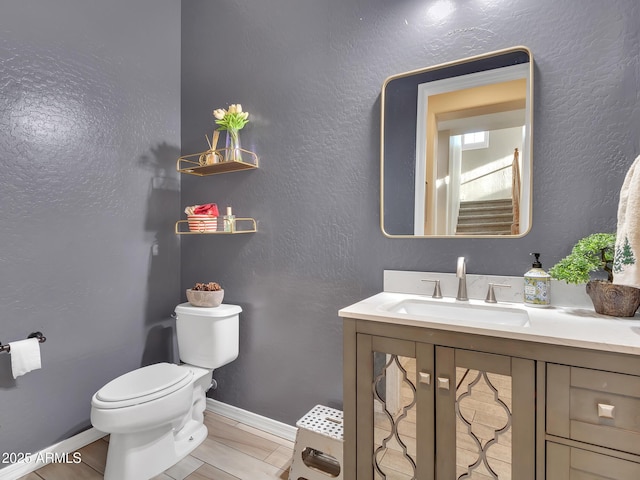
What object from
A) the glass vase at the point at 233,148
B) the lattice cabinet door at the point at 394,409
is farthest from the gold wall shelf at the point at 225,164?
the lattice cabinet door at the point at 394,409

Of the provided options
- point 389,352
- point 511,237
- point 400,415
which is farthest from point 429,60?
point 400,415

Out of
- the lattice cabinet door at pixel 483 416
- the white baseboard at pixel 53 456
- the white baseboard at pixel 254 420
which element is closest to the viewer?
the lattice cabinet door at pixel 483 416

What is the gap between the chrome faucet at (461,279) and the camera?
1.38 meters

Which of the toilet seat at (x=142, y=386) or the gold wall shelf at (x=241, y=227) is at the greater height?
the gold wall shelf at (x=241, y=227)

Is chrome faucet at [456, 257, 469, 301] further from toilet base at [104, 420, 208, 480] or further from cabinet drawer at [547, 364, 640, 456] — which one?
toilet base at [104, 420, 208, 480]

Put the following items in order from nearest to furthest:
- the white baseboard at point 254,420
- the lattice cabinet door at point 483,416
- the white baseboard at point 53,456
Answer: the lattice cabinet door at point 483,416 < the white baseboard at point 53,456 < the white baseboard at point 254,420

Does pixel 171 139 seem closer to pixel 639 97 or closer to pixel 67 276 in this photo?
pixel 67 276

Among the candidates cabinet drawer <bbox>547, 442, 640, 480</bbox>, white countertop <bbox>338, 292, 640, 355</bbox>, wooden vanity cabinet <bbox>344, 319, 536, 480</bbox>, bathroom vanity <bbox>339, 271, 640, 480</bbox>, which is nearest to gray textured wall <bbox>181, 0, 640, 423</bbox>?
white countertop <bbox>338, 292, 640, 355</bbox>

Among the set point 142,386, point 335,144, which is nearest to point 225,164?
point 335,144

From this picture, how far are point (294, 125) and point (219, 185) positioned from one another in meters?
0.66

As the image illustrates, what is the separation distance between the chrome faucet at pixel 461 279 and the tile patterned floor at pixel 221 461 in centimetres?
120

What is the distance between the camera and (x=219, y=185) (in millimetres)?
2168

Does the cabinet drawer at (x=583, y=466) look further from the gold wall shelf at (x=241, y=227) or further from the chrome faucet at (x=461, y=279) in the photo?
the gold wall shelf at (x=241, y=227)

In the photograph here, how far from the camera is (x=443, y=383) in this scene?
1.06 meters
